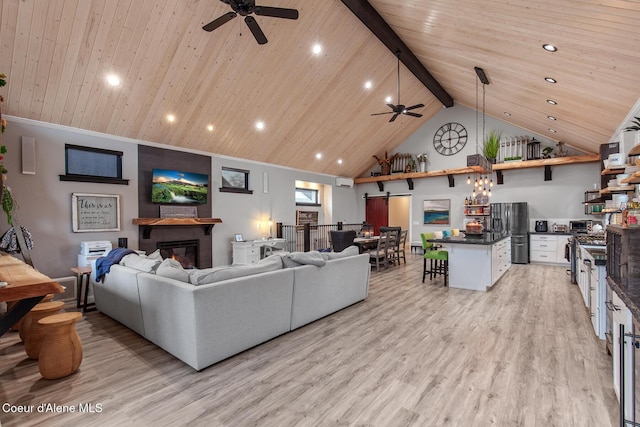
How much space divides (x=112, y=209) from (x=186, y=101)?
241 centimetres

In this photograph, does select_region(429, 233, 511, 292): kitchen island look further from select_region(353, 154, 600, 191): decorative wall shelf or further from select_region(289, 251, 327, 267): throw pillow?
select_region(289, 251, 327, 267): throw pillow

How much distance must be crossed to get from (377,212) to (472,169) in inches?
219

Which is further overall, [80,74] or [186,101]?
[186,101]

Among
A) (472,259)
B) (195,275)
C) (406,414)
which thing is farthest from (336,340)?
(472,259)

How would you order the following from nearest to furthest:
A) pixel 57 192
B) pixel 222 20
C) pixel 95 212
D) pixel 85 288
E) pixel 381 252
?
pixel 222 20
pixel 85 288
pixel 57 192
pixel 95 212
pixel 381 252

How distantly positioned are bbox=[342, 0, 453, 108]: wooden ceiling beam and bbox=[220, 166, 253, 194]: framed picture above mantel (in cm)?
453

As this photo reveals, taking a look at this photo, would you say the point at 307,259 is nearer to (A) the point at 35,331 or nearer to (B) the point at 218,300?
(B) the point at 218,300

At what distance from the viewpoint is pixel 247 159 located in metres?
8.20

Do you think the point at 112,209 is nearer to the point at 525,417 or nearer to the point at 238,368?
the point at 238,368

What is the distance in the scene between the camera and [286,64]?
5902mm

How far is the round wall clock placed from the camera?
32.9 feet

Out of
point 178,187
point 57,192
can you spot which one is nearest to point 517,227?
point 178,187

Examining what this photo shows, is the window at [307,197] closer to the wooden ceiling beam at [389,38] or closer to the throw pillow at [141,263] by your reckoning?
the wooden ceiling beam at [389,38]

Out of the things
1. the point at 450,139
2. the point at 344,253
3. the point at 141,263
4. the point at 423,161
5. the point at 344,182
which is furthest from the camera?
the point at 344,182
